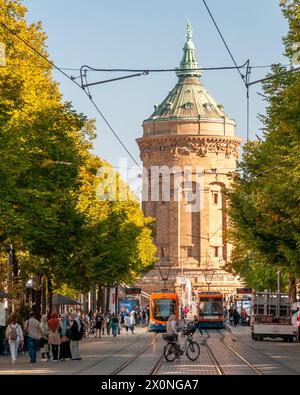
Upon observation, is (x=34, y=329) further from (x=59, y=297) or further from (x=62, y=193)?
(x=59, y=297)

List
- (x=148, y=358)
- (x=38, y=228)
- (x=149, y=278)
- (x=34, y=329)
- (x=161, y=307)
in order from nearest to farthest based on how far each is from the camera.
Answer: (x=34, y=329) → (x=148, y=358) → (x=38, y=228) → (x=161, y=307) → (x=149, y=278)

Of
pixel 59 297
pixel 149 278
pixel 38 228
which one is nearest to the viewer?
pixel 38 228

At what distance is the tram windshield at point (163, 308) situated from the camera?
301ft

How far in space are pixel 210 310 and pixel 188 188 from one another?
235 feet

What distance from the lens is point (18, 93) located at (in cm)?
4781

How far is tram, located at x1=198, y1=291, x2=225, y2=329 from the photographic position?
3952 inches

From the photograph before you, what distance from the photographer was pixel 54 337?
44.5m

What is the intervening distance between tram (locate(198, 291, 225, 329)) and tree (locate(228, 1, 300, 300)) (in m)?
31.2

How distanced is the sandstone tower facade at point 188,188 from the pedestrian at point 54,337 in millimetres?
122904

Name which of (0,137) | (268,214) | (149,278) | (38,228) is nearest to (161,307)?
(268,214)

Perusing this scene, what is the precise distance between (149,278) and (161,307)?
77.8 m

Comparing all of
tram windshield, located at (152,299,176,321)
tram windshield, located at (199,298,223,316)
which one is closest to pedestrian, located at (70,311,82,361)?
tram windshield, located at (152,299,176,321)

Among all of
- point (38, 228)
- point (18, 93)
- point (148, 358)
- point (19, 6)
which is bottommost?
point (148, 358)

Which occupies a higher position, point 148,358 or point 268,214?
point 268,214
